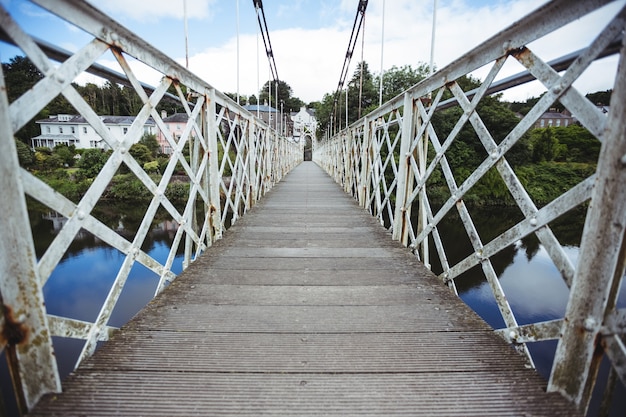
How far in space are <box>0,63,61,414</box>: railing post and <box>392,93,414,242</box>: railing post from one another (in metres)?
2.14

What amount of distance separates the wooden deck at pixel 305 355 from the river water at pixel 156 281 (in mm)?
7934

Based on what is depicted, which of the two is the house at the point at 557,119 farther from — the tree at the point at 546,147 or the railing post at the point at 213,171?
the railing post at the point at 213,171

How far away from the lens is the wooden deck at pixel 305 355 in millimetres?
913

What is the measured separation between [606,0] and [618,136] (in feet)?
1.25

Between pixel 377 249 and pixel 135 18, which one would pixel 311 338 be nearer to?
pixel 377 249

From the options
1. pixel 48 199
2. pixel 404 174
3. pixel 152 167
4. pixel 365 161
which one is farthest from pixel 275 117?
pixel 48 199

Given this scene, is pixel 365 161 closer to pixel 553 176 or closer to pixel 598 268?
pixel 598 268

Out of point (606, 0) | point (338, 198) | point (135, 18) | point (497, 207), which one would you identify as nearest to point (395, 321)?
point (606, 0)

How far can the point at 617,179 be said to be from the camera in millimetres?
749

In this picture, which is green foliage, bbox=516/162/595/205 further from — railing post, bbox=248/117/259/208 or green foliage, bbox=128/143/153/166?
green foliage, bbox=128/143/153/166

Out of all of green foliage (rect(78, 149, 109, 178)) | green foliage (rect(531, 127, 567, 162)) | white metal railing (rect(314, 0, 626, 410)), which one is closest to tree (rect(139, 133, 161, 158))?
green foliage (rect(78, 149, 109, 178))

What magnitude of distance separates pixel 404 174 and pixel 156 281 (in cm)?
1225

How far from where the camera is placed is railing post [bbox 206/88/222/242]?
2.34 m

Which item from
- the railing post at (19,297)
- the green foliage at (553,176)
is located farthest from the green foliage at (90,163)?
the green foliage at (553,176)
